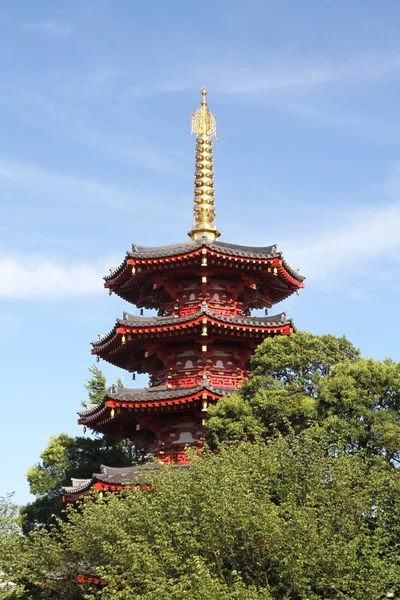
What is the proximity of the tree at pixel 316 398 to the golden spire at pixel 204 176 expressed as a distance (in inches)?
376

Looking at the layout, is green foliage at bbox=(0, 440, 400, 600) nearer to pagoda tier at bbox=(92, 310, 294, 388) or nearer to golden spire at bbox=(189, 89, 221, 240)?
pagoda tier at bbox=(92, 310, 294, 388)

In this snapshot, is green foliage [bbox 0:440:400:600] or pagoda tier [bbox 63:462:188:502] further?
pagoda tier [bbox 63:462:188:502]

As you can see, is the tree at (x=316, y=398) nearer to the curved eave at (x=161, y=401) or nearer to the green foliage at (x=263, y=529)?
the green foliage at (x=263, y=529)

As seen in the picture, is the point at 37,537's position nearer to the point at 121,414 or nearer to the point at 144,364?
the point at 121,414

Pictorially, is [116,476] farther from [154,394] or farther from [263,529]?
[263,529]

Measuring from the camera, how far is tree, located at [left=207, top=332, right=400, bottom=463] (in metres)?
23.7

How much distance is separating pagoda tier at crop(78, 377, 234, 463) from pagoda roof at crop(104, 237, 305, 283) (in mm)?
5140

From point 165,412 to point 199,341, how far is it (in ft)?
9.67

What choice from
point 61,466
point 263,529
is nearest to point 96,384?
point 61,466

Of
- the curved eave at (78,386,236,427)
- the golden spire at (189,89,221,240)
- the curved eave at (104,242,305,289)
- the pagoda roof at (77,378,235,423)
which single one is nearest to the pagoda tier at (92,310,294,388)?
the pagoda roof at (77,378,235,423)

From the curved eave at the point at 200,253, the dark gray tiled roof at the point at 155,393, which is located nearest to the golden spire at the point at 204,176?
the curved eave at the point at 200,253

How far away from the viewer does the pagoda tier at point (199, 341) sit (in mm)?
31078

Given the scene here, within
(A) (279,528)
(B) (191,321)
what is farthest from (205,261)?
(A) (279,528)

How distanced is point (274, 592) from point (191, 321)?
43.0 ft
